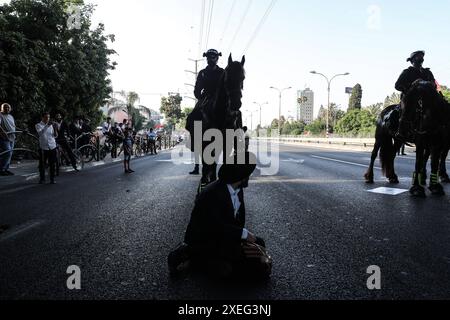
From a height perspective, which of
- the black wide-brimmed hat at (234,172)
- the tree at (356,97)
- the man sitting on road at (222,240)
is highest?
the tree at (356,97)

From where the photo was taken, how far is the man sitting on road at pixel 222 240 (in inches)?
128

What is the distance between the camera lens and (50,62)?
1834 centimetres

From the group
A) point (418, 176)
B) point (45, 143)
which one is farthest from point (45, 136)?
point (418, 176)

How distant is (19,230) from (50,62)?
15.6m

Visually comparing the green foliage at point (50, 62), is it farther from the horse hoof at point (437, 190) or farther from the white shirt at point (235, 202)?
the horse hoof at point (437, 190)

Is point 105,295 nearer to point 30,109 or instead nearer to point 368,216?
point 368,216

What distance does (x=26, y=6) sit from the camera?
62.8 feet

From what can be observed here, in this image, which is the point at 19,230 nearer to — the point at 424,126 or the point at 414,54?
the point at 424,126

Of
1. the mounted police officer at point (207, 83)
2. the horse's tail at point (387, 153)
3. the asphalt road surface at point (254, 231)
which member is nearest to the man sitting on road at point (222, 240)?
the asphalt road surface at point (254, 231)

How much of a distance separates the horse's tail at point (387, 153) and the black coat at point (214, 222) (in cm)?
715

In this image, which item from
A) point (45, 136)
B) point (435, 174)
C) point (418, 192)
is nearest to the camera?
point (418, 192)

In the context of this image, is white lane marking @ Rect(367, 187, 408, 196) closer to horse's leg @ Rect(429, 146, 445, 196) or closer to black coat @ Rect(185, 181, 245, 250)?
horse's leg @ Rect(429, 146, 445, 196)

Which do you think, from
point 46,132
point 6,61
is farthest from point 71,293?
point 6,61
